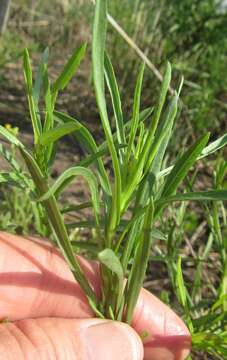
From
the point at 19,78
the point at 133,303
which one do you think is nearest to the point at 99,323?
the point at 133,303

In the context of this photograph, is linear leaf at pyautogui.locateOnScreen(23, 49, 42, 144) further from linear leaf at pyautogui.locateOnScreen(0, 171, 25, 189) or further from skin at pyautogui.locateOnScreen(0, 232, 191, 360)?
skin at pyautogui.locateOnScreen(0, 232, 191, 360)

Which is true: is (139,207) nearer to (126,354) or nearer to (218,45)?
(126,354)

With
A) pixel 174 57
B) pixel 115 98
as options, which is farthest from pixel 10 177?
pixel 174 57

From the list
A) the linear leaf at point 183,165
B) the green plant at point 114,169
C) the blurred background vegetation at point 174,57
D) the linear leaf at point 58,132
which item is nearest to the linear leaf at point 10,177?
the green plant at point 114,169

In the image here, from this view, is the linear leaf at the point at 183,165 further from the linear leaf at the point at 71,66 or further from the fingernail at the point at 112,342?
the fingernail at the point at 112,342

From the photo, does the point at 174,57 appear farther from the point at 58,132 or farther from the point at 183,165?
the point at 58,132

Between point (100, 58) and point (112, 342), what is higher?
point (100, 58)

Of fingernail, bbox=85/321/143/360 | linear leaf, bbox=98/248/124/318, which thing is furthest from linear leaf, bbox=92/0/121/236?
fingernail, bbox=85/321/143/360
